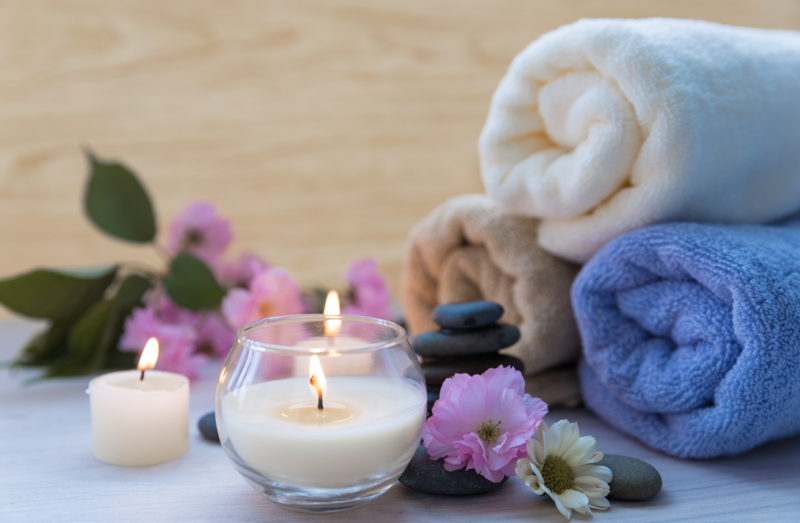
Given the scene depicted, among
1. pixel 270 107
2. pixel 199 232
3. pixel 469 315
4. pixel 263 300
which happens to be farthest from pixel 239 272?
pixel 469 315

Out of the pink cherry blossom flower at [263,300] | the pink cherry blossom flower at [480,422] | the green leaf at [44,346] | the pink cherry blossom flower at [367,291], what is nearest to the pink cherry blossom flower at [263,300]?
the pink cherry blossom flower at [263,300]

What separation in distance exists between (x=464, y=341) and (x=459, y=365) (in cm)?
2

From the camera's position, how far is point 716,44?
0.56 metres

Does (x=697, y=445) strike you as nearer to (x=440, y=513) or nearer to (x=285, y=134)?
(x=440, y=513)

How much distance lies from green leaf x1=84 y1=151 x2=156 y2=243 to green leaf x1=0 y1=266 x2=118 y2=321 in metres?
0.05

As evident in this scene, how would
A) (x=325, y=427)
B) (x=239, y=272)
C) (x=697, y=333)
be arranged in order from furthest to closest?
(x=239, y=272) < (x=697, y=333) < (x=325, y=427)

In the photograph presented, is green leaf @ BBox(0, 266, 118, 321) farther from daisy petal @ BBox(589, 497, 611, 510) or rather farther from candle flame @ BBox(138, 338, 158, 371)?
daisy petal @ BBox(589, 497, 611, 510)

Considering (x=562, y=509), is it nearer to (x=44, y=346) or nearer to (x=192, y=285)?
(x=192, y=285)

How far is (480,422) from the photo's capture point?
1.46 ft

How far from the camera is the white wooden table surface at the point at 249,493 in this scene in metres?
0.42

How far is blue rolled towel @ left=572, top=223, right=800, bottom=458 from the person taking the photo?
0.46m

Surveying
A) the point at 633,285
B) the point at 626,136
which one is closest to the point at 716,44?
the point at 626,136

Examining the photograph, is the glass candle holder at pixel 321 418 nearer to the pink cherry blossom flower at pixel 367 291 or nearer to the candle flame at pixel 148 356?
the candle flame at pixel 148 356

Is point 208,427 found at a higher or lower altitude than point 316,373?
lower
